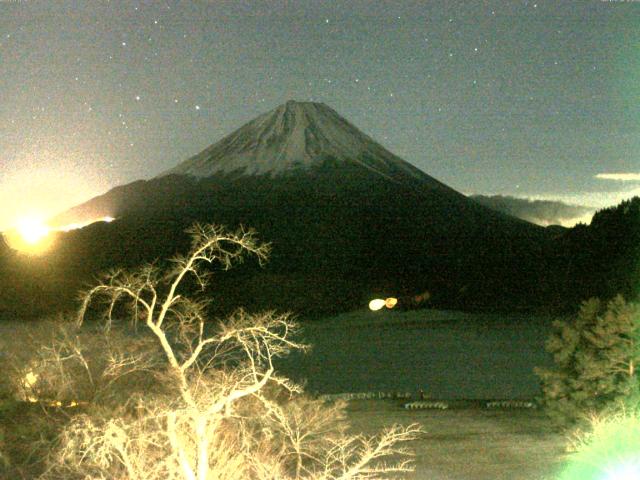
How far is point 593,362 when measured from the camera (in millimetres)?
14609

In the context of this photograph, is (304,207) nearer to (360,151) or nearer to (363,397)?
(360,151)

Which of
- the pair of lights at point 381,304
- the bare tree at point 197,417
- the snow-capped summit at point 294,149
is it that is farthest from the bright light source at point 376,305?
the bare tree at point 197,417

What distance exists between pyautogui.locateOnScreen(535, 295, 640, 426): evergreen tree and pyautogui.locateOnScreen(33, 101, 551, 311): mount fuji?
3967 centimetres

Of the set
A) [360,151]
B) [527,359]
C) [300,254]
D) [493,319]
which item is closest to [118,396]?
[527,359]

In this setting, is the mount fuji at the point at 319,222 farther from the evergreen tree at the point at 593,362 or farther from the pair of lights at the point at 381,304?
the evergreen tree at the point at 593,362

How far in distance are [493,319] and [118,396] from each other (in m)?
38.8

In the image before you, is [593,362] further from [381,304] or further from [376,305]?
[381,304]

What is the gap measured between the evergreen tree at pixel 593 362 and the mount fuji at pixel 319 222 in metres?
39.7

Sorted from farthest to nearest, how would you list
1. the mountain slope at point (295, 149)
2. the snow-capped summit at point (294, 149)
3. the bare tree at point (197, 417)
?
the snow-capped summit at point (294, 149) < the mountain slope at point (295, 149) < the bare tree at point (197, 417)

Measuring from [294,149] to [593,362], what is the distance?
303 ft

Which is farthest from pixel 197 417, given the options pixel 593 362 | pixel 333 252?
pixel 333 252

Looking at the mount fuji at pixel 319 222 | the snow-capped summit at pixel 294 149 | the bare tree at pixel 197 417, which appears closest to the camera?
the bare tree at pixel 197 417

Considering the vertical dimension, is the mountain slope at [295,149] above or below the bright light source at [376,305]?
above

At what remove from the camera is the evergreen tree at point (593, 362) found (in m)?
14.1
